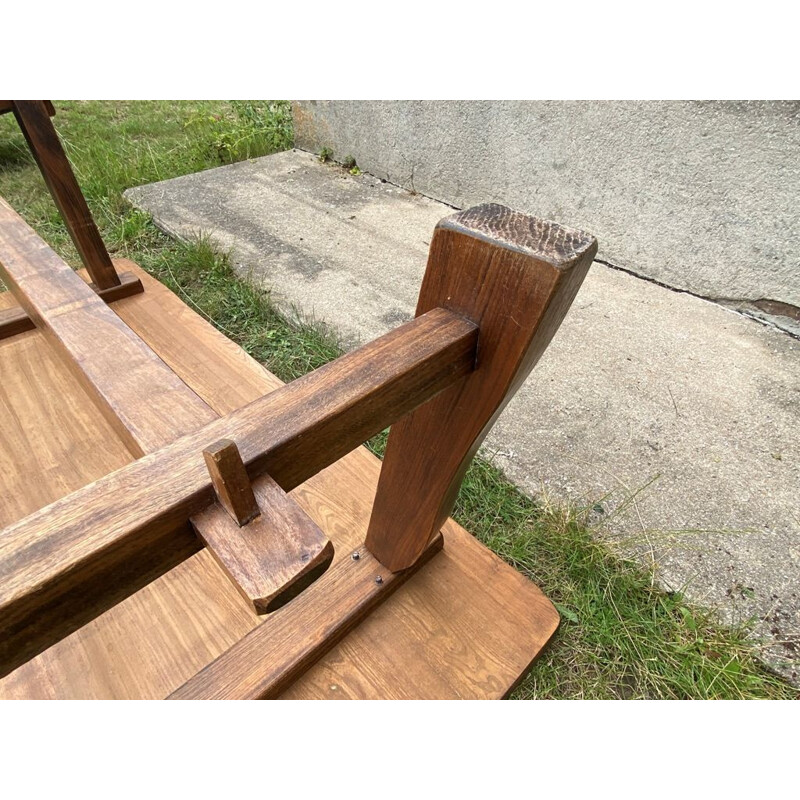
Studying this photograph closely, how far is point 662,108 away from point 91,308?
7.48ft

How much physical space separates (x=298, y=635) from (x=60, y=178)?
1.72 metres

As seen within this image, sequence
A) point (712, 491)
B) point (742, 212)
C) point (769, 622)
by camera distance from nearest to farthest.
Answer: point (769, 622) → point (712, 491) → point (742, 212)

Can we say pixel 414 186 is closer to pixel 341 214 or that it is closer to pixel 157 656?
pixel 341 214

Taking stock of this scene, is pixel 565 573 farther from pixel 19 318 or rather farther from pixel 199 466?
pixel 19 318

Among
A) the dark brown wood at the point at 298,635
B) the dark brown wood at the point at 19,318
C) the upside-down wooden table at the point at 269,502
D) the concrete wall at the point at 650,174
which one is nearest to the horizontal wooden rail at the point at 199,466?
the upside-down wooden table at the point at 269,502

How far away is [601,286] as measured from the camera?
2486 mm

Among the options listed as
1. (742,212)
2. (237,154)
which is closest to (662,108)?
(742,212)

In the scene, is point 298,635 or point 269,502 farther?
point 298,635

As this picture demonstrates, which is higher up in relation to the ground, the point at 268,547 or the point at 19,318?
the point at 268,547

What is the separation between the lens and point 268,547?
532 mm

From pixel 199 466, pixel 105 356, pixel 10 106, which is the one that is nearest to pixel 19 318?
pixel 10 106

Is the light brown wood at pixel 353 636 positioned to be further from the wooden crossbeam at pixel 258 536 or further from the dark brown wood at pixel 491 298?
the wooden crossbeam at pixel 258 536

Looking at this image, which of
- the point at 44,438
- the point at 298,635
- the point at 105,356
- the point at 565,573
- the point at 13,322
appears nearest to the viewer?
the point at 105,356

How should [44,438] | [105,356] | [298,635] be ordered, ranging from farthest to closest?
[44,438] < [298,635] < [105,356]
